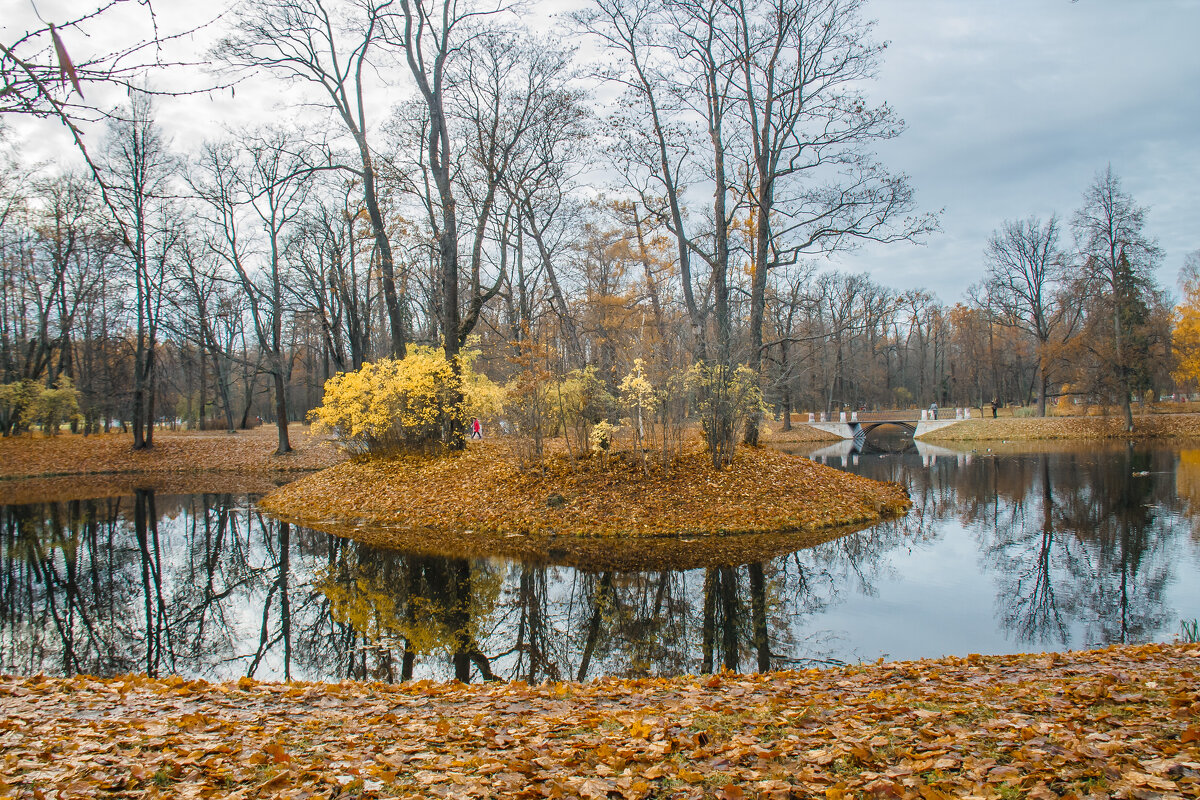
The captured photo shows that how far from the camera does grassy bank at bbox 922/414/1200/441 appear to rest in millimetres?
32281

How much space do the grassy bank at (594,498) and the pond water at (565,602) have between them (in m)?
1.14

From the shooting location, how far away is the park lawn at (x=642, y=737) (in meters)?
2.91

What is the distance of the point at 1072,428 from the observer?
113 ft

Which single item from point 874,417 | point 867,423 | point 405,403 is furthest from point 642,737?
point 874,417

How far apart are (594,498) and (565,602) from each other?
5.00 metres

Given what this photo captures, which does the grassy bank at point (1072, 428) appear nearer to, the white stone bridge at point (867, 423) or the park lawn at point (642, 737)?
the white stone bridge at point (867, 423)

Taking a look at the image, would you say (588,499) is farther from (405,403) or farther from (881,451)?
(881,451)

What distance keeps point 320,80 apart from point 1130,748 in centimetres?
2090

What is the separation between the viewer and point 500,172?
716 inches

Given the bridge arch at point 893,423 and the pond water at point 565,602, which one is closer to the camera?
the pond water at point 565,602

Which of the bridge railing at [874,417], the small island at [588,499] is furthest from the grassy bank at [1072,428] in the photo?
the small island at [588,499]

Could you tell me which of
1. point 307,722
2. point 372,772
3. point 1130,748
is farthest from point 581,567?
point 1130,748

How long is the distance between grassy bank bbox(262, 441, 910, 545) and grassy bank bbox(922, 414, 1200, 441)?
25.0 meters

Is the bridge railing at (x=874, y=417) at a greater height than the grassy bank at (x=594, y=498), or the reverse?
the bridge railing at (x=874, y=417)
